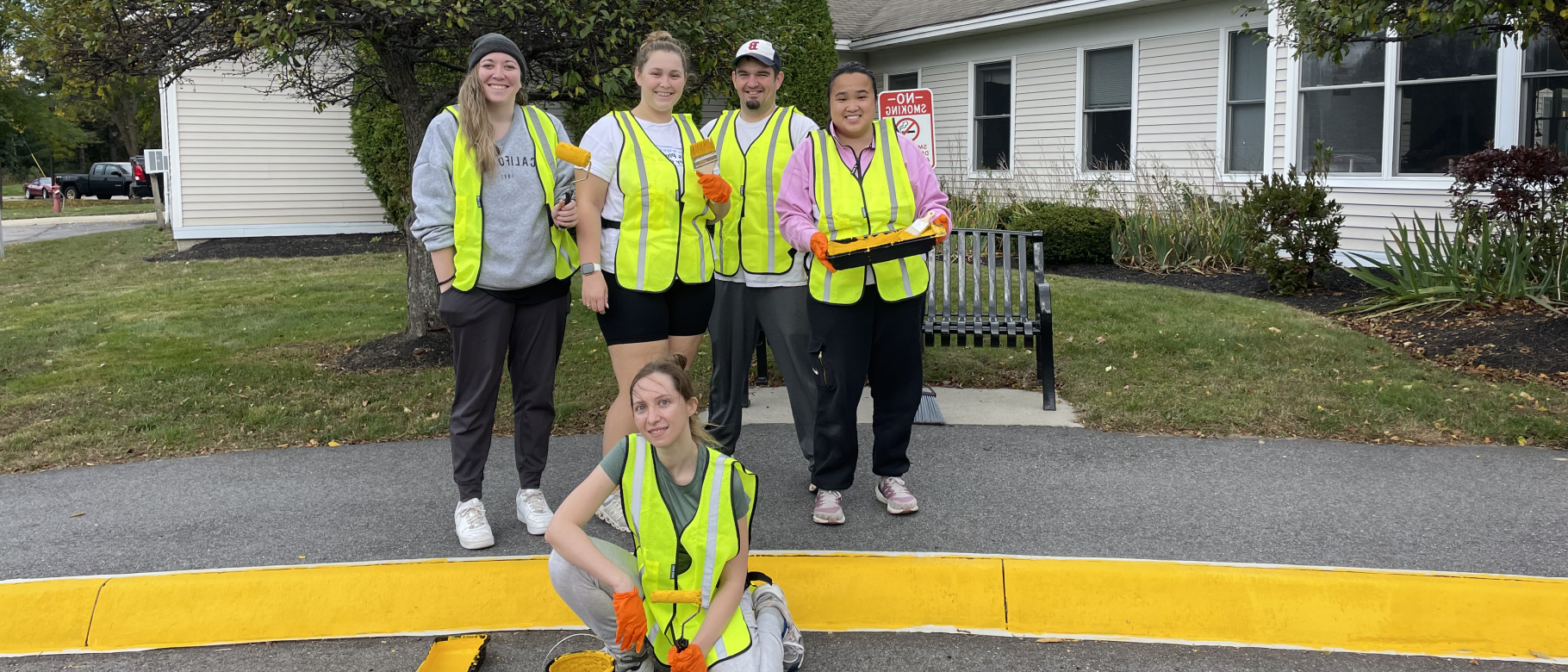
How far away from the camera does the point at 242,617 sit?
3.80 meters

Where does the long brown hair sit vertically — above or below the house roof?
below

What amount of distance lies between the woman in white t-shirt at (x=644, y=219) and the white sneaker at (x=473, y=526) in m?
0.59

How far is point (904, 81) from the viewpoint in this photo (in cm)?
1808

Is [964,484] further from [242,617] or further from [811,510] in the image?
[242,617]

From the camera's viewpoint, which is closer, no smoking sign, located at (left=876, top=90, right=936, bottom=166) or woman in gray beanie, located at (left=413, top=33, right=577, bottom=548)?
woman in gray beanie, located at (left=413, top=33, right=577, bottom=548)

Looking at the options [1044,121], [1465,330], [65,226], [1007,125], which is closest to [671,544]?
[1465,330]

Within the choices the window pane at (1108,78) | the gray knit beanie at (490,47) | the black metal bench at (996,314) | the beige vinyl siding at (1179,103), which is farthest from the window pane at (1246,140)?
the gray knit beanie at (490,47)

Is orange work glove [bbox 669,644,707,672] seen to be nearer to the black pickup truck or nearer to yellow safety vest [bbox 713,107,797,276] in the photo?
yellow safety vest [bbox 713,107,797,276]

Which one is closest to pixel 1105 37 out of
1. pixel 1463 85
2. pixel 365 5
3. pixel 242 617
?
pixel 1463 85

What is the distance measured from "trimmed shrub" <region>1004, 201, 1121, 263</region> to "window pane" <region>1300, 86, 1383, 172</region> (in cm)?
213

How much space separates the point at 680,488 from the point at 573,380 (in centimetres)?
426

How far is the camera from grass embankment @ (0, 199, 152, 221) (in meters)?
33.8

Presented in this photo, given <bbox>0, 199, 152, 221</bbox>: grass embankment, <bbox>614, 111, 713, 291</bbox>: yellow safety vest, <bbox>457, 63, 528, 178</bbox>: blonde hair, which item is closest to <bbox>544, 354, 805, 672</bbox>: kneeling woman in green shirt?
<bbox>614, 111, 713, 291</bbox>: yellow safety vest

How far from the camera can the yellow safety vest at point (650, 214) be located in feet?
13.6
